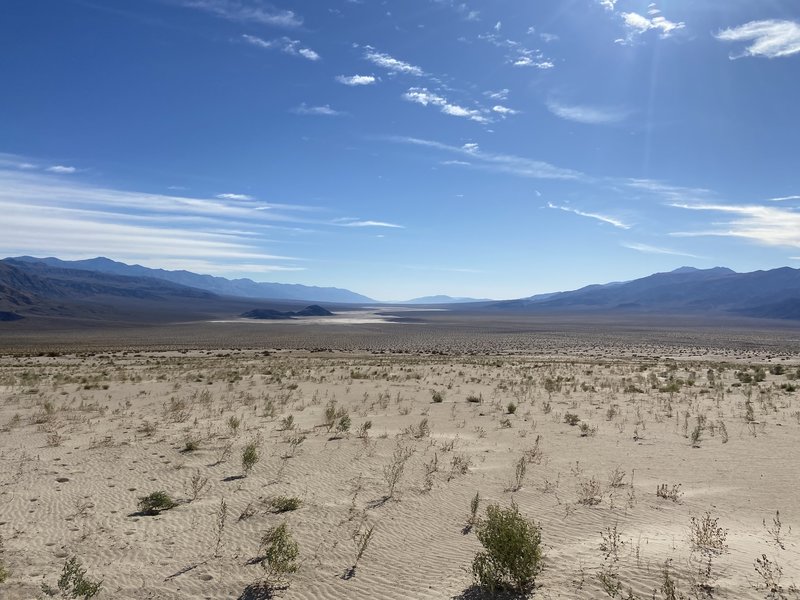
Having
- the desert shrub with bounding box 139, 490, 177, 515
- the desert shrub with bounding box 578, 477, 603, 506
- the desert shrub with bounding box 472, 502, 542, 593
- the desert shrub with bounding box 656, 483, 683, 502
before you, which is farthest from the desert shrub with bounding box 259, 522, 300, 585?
the desert shrub with bounding box 656, 483, 683, 502

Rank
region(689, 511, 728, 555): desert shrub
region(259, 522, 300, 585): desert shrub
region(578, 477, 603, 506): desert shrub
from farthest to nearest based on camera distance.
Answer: region(578, 477, 603, 506): desert shrub → region(689, 511, 728, 555): desert shrub → region(259, 522, 300, 585): desert shrub

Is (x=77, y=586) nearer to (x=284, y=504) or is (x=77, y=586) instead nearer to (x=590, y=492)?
(x=284, y=504)

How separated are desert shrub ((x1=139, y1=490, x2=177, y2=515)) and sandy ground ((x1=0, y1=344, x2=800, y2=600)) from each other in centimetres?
14

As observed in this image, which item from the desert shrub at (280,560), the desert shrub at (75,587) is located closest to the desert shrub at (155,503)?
the desert shrub at (75,587)

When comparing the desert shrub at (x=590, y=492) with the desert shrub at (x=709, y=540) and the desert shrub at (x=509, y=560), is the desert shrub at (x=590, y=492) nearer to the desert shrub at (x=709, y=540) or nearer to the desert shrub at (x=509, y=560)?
the desert shrub at (x=709, y=540)

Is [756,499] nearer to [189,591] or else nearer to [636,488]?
[636,488]

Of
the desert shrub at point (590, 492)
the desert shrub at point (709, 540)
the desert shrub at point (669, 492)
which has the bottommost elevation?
the desert shrub at point (590, 492)

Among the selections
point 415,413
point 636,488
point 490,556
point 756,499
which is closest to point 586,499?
point 636,488

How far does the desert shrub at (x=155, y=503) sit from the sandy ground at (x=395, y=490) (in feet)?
0.47

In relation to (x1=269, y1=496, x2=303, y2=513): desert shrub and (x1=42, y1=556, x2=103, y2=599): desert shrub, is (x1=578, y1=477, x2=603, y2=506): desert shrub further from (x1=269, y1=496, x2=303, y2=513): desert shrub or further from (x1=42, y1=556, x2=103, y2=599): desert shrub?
(x1=42, y1=556, x2=103, y2=599): desert shrub

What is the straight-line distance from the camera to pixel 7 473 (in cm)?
949

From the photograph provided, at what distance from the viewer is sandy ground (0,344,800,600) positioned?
5773mm

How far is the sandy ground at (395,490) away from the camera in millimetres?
5773

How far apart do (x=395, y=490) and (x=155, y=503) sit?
12.8ft
